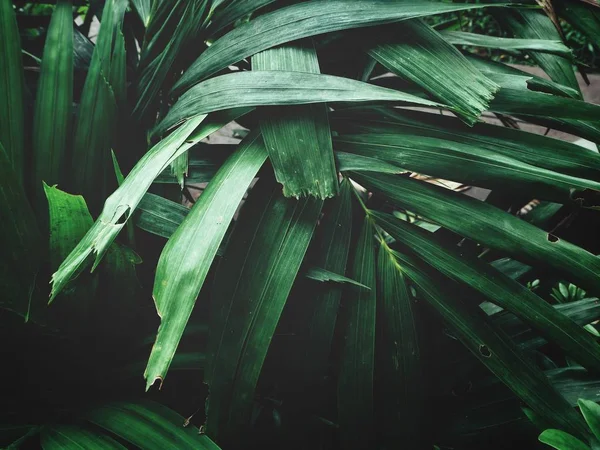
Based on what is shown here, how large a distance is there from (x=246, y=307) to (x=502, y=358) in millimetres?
320

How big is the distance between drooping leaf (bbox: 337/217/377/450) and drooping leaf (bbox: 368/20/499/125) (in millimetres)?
220

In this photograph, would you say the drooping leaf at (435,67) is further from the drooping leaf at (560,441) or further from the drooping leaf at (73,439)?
the drooping leaf at (73,439)

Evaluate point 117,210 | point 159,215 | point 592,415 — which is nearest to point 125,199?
point 117,210

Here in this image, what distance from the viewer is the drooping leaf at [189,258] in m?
0.44

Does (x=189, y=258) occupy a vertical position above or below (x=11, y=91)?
below

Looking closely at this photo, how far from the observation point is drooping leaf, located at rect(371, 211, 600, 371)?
0.54 meters

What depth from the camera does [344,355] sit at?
0.59m

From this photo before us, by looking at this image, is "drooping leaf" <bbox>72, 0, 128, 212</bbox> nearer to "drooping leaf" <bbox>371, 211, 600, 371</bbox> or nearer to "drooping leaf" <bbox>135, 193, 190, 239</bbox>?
"drooping leaf" <bbox>135, 193, 190, 239</bbox>

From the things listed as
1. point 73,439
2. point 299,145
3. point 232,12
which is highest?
point 232,12

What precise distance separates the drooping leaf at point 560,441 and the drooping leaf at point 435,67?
35cm

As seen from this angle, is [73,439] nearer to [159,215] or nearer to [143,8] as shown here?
[159,215]

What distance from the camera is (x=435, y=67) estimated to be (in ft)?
1.86

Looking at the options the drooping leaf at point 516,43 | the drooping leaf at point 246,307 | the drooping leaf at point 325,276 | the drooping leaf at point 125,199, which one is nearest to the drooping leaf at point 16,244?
the drooping leaf at point 125,199

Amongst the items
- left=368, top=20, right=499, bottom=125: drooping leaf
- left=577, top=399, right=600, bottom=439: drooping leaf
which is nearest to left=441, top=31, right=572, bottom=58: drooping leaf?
left=368, top=20, right=499, bottom=125: drooping leaf
